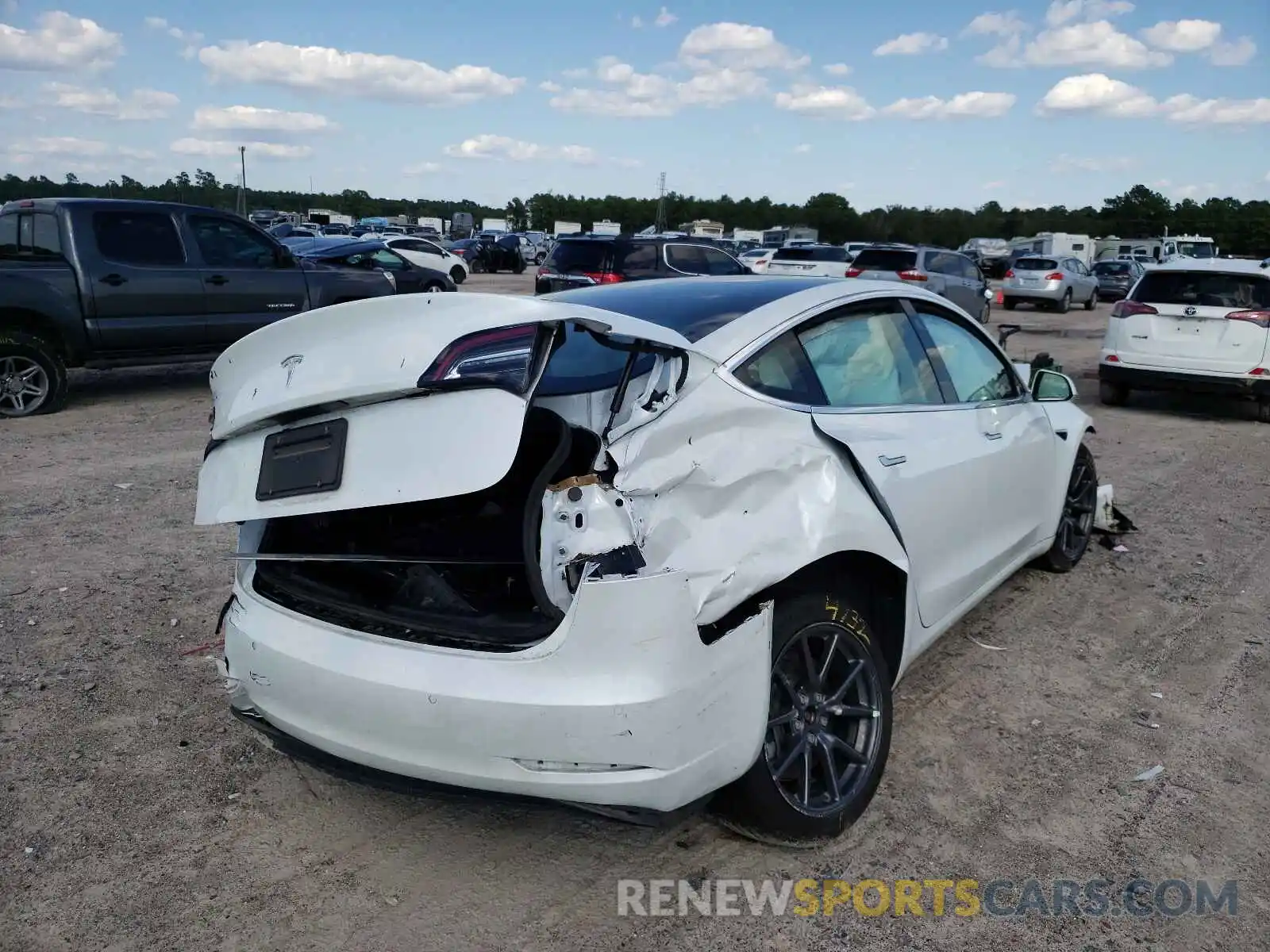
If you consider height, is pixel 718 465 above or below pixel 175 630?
above

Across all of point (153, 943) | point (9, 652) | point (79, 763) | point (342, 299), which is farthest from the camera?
point (342, 299)

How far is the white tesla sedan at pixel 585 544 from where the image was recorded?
2.57 meters

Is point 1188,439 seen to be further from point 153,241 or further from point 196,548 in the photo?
point 153,241

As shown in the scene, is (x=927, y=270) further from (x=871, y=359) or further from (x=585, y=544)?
(x=585, y=544)

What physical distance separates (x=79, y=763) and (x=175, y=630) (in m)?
1.16

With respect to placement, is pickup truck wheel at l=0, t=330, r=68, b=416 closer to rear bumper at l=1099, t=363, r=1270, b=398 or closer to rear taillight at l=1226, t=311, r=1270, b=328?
rear bumper at l=1099, t=363, r=1270, b=398

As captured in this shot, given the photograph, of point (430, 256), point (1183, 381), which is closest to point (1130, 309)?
point (1183, 381)

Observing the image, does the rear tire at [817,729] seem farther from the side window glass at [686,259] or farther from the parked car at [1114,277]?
the parked car at [1114,277]

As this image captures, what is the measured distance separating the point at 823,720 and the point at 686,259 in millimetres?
13513

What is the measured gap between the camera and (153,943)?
2.72 metres

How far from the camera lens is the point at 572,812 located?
2.67m

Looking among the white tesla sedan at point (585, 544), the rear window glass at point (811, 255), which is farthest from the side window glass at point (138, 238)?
the rear window glass at point (811, 255)

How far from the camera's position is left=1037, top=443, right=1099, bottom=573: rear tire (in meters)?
5.56

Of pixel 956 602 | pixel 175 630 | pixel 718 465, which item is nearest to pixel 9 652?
pixel 175 630
